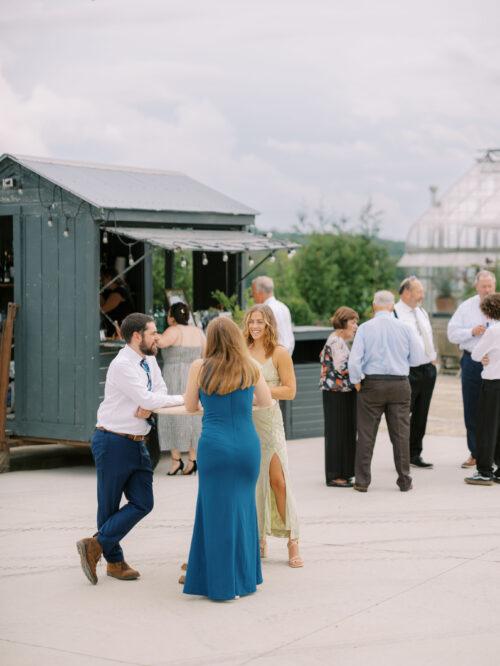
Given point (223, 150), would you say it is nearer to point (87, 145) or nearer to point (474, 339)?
point (87, 145)

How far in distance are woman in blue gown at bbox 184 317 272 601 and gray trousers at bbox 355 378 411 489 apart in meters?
3.60

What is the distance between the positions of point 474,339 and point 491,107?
3335 centimetres

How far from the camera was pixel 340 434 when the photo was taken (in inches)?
412

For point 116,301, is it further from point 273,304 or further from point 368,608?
point 368,608

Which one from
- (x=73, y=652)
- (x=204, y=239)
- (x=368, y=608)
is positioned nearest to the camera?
(x=73, y=652)

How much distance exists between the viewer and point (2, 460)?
11.5 m

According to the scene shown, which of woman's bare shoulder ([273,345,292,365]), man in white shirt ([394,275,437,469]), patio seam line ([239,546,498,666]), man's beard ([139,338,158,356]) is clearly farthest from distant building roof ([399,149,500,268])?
man's beard ([139,338,158,356])

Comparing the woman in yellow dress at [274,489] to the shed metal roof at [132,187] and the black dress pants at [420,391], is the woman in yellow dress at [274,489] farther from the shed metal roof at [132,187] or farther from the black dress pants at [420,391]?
the shed metal roof at [132,187]

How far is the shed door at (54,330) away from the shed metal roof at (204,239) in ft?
1.68

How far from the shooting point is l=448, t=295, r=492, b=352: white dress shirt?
11352mm

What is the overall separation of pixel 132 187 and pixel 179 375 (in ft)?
7.06

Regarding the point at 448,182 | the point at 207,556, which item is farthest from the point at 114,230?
the point at 448,182

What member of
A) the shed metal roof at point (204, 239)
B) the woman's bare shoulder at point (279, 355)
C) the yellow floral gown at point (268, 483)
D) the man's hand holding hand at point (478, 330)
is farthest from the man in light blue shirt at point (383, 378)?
the yellow floral gown at point (268, 483)

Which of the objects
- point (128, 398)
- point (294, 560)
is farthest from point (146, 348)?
point (294, 560)
